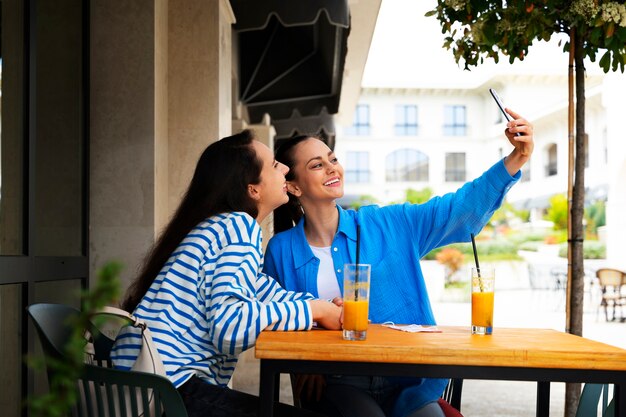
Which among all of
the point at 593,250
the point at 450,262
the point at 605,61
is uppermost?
the point at 605,61

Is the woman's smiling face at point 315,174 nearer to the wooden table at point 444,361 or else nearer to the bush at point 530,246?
the wooden table at point 444,361

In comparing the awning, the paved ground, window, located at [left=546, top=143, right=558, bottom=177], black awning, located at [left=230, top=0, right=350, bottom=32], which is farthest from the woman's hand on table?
window, located at [left=546, top=143, right=558, bottom=177]

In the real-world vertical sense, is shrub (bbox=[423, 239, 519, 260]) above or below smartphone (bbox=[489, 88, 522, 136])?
below

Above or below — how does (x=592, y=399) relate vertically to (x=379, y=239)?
below

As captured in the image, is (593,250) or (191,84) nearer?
(191,84)

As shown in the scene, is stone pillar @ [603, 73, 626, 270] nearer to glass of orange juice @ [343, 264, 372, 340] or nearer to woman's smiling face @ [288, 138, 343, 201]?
woman's smiling face @ [288, 138, 343, 201]

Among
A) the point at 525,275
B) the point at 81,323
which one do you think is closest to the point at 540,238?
the point at 525,275

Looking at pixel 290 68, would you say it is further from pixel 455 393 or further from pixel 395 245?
pixel 455 393

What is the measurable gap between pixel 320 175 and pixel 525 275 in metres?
18.5

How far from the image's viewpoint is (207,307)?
5.61 ft

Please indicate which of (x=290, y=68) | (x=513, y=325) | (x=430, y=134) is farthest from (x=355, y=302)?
(x=430, y=134)

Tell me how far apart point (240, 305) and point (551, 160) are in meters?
36.4

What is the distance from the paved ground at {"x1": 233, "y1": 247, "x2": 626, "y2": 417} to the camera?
16.4 feet

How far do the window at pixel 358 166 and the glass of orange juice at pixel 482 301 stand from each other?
141 feet
